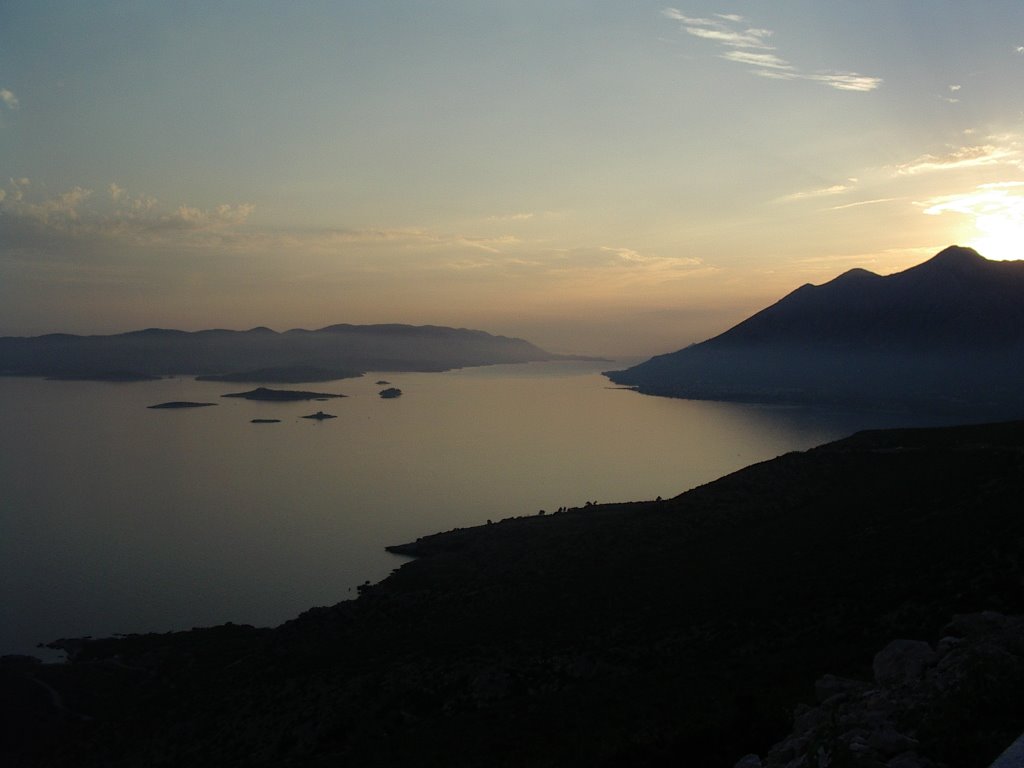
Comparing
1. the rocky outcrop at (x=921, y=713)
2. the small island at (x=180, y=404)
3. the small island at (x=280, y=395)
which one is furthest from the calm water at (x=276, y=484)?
the rocky outcrop at (x=921, y=713)

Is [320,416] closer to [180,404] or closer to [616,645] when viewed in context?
[180,404]

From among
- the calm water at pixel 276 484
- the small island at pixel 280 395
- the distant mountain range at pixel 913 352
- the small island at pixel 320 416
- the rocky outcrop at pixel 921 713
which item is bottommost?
the calm water at pixel 276 484

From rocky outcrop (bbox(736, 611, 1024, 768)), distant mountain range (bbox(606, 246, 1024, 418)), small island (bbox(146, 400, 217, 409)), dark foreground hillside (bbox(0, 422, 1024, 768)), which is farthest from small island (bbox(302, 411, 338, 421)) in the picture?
rocky outcrop (bbox(736, 611, 1024, 768))

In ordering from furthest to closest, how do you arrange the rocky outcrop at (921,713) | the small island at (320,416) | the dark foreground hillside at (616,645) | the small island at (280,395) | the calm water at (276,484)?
the small island at (280,395) < the small island at (320,416) < the calm water at (276,484) < the dark foreground hillside at (616,645) < the rocky outcrop at (921,713)

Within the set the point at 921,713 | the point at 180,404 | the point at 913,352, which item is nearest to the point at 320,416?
the point at 180,404

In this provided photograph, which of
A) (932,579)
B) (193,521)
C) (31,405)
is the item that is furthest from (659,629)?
(31,405)

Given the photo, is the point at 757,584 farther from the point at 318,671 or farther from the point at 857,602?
the point at 318,671

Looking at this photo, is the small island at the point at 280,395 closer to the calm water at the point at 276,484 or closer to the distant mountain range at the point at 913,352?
the calm water at the point at 276,484
